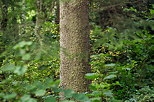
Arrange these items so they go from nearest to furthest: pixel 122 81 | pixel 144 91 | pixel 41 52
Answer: pixel 41 52, pixel 144 91, pixel 122 81

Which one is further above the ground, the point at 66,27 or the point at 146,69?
the point at 66,27

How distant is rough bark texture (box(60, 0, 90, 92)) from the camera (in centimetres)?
420

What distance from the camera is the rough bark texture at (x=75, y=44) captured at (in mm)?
4199

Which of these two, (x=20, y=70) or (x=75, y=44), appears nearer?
(x=20, y=70)

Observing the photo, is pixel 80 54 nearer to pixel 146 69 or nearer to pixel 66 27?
pixel 66 27

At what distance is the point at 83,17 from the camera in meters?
4.31

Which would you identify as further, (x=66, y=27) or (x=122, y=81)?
(x=122, y=81)

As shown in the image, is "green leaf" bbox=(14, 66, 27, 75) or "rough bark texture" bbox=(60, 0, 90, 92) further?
"rough bark texture" bbox=(60, 0, 90, 92)

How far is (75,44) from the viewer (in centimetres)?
421

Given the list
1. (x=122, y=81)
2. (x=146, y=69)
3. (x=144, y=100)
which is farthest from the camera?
(x=146, y=69)

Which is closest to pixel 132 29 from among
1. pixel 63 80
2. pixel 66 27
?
pixel 66 27

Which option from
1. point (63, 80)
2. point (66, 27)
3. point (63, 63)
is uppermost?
point (66, 27)

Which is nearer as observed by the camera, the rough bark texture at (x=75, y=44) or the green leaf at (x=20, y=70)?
the green leaf at (x=20, y=70)

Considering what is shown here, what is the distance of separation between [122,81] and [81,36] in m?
1.67
